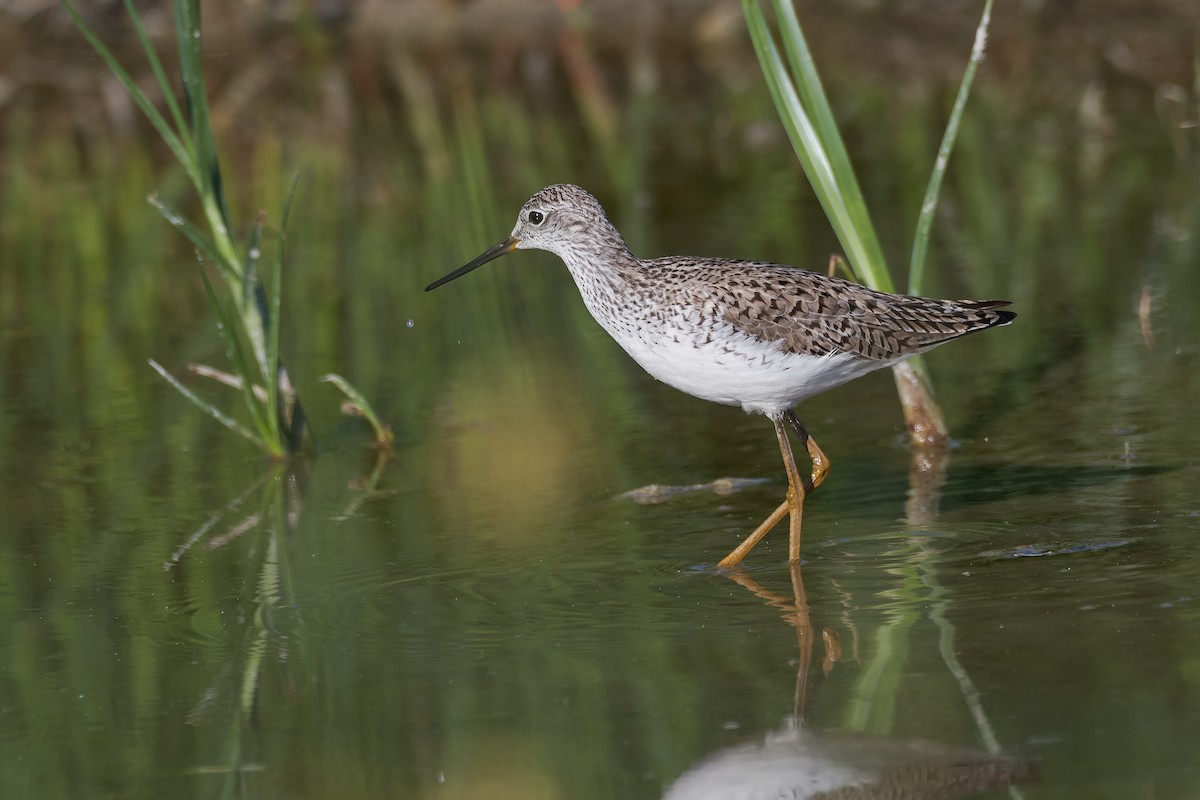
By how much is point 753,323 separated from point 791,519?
0.74 metres

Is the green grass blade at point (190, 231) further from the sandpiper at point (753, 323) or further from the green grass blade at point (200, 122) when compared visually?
the sandpiper at point (753, 323)

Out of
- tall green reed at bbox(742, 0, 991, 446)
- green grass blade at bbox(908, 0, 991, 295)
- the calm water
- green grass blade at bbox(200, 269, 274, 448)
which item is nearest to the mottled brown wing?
green grass blade at bbox(908, 0, 991, 295)

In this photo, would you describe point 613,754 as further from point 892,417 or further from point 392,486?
point 892,417

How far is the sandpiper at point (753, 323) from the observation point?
6301mm

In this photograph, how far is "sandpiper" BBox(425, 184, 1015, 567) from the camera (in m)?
6.30

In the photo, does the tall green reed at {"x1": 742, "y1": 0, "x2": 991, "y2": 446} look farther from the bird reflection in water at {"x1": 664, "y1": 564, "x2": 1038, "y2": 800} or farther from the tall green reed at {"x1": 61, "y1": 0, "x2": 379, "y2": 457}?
the bird reflection in water at {"x1": 664, "y1": 564, "x2": 1038, "y2": 800}

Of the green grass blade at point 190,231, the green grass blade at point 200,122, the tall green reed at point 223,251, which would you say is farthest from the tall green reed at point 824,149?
the green grass blade at point 190,231

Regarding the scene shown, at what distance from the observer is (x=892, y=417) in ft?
26.2

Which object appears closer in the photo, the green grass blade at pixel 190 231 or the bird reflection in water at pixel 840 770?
the bird reflection in water at pixel 840 770

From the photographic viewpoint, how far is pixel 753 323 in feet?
20.8

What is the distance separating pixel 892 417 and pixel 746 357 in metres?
1.92

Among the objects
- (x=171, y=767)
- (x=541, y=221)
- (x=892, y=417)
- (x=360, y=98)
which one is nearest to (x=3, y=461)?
(x=541, y=221)

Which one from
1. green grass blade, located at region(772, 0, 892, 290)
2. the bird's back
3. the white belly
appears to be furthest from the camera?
green grass blade, located at region(772, 0, 892, 290)

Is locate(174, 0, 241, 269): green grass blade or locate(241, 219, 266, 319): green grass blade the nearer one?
locate(174, 0, 241, 269): green grass blade
